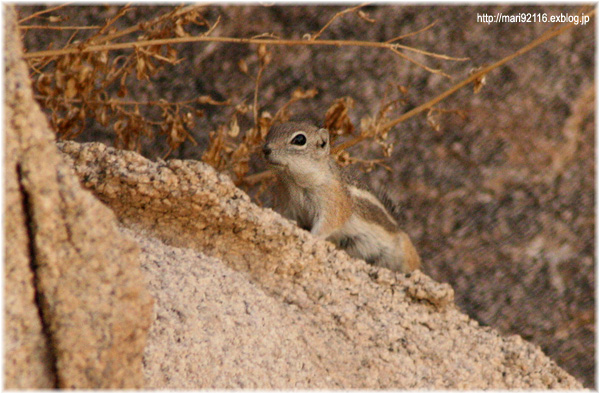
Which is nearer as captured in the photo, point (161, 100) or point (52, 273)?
point (52, 273)

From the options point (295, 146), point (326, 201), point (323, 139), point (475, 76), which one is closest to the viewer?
point (475, 76)

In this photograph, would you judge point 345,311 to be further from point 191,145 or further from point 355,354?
point 191,145

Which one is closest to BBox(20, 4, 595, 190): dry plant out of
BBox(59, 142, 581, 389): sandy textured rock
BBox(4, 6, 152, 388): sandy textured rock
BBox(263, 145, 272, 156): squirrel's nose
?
BBox(263, 145, 272, 156): squirrel's nose

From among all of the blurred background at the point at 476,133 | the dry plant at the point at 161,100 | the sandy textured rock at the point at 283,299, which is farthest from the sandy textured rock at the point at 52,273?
the blurred background at the point at 476,133

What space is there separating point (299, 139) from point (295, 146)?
41 millimetres

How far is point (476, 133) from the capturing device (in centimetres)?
526

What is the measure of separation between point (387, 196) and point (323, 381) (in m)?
2.17

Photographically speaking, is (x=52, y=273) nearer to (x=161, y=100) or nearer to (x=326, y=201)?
(x=161, y=100)

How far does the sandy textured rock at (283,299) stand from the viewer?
247 centimetres

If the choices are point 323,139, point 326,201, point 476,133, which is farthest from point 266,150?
point 476,133

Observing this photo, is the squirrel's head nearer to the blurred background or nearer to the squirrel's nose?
the squirrel's nose

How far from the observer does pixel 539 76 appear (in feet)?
17.3

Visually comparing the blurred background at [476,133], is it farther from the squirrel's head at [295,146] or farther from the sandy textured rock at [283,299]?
the sandy textured rock at [283,299]

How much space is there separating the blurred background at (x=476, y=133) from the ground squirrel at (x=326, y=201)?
2.99 feet
